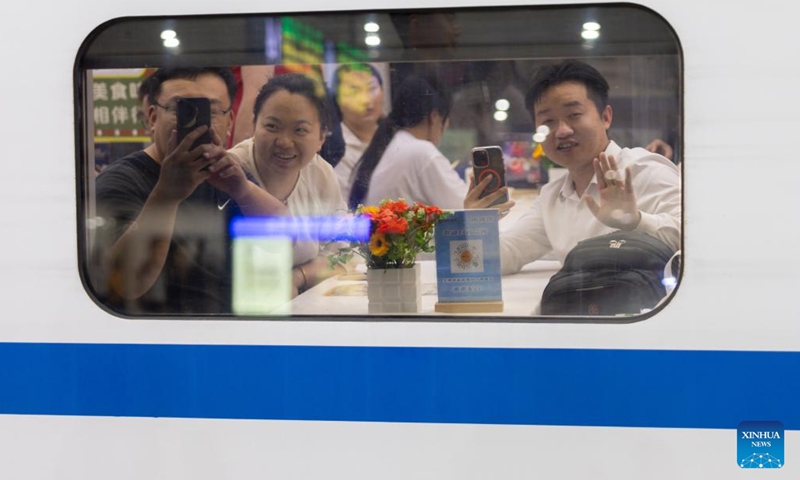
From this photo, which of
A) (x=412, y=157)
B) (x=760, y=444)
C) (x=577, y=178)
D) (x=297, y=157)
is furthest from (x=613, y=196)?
(x=297, y=157)

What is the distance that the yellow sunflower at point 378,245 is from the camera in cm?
265

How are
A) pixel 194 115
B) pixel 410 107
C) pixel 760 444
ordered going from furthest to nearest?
pixel 194 115
pixel 410 107
pixel 760 444

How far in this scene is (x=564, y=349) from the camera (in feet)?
8.37

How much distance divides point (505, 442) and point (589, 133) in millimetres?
917

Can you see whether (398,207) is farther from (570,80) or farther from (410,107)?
(570,80)

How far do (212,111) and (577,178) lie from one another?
1.09 m

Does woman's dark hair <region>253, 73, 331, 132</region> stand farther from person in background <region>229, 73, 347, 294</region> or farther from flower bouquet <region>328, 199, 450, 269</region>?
flower bouquet <region>328, 199, 450, 269</region>

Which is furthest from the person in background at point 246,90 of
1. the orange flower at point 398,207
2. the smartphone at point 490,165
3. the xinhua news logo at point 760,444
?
the xinhua news logo at point 760,444

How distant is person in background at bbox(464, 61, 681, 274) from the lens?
2566mm

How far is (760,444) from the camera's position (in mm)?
2506

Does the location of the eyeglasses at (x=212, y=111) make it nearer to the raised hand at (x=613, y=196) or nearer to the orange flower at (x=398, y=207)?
the orange flower at (x=398, y=207)

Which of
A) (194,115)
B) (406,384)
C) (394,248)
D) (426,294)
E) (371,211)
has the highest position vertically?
(194,115)

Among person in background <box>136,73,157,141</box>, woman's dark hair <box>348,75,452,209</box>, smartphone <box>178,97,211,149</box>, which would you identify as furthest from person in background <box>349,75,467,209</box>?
person in background <box>136,73,157,141</box>

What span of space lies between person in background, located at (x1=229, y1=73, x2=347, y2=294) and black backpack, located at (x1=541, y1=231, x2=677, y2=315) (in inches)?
25.9
